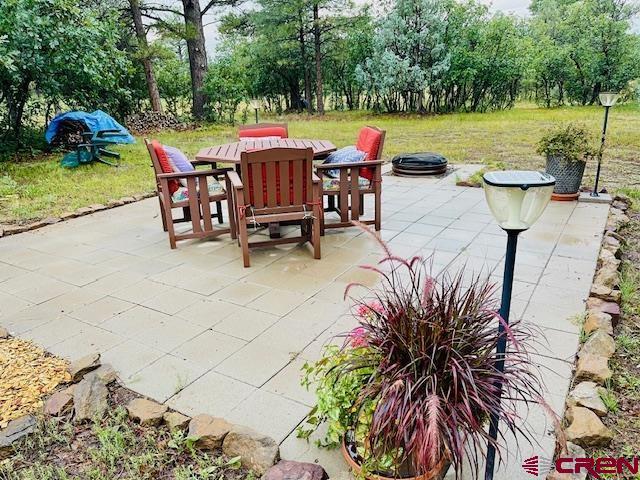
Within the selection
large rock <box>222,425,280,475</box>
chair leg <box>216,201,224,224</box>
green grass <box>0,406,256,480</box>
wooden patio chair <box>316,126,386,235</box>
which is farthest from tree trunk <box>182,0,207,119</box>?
large rock <box>222,425,280,475</box>

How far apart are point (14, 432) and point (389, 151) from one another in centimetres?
718

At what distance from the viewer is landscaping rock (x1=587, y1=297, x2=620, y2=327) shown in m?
2.39

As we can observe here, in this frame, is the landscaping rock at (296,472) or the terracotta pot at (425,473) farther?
the landscaping rock at (296,472)

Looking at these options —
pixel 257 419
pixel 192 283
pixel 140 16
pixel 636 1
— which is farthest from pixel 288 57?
pixel 257 419

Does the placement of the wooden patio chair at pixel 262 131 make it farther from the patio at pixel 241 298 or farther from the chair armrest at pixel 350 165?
the chair armrest at pixel 350 165

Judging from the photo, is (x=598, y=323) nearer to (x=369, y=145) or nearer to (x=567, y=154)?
(x=369, y=145)

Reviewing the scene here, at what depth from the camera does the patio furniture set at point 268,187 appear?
3.21 meters

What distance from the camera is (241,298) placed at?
9.20ft

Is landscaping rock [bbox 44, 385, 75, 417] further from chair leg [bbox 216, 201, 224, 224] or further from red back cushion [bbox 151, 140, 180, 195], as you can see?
chair leg [bbox 216, 201, 224, 224]

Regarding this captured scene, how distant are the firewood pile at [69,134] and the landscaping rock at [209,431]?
279 inches

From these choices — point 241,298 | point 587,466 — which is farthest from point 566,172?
point 587,466

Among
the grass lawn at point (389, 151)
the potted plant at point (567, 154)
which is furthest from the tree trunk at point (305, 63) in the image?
the potted plant at point (567, 154)

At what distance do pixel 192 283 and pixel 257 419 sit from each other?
1.44 metres

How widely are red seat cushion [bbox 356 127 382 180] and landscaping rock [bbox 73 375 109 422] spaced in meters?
2.73
